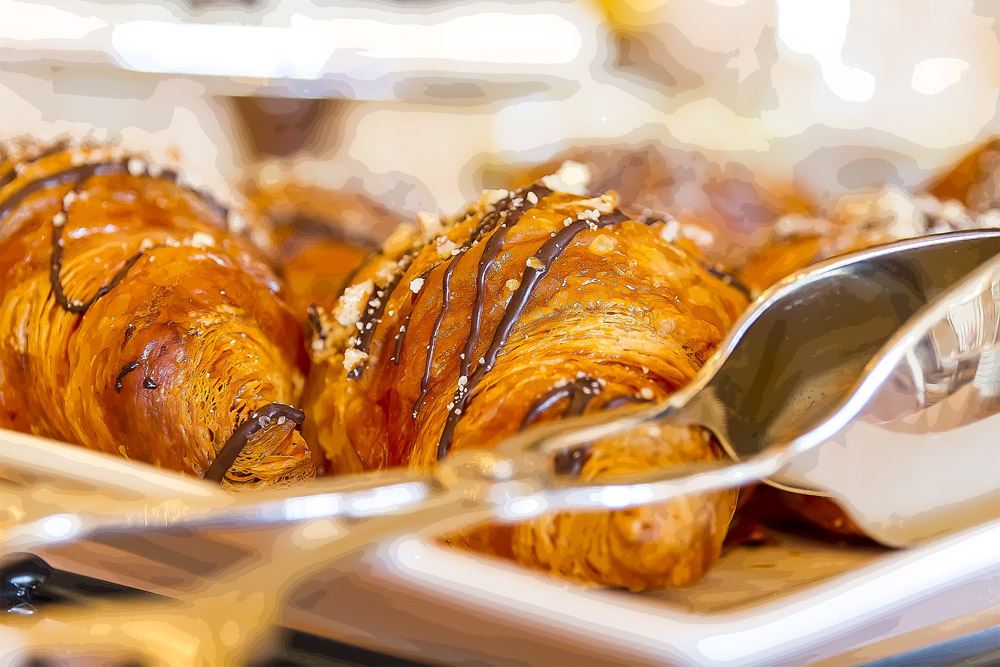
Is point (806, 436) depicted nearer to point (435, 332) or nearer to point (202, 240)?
point (435, 332)

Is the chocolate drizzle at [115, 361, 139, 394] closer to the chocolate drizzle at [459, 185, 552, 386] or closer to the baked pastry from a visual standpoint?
the chocolate drizzle at [459, 185, 552, 386]

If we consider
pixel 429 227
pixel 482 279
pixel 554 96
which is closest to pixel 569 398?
pixel 482 279

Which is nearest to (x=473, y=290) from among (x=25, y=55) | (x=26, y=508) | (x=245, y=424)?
(x=245, y=424)

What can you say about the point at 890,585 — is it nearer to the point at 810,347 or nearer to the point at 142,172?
the point at 810,347

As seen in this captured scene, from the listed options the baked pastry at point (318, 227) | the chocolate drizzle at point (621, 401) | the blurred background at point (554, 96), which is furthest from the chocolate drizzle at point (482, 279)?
the blurred background at point (554, 96)

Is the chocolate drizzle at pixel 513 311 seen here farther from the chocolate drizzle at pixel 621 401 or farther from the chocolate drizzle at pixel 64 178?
the chocolate drizzle at pixel 64 178
